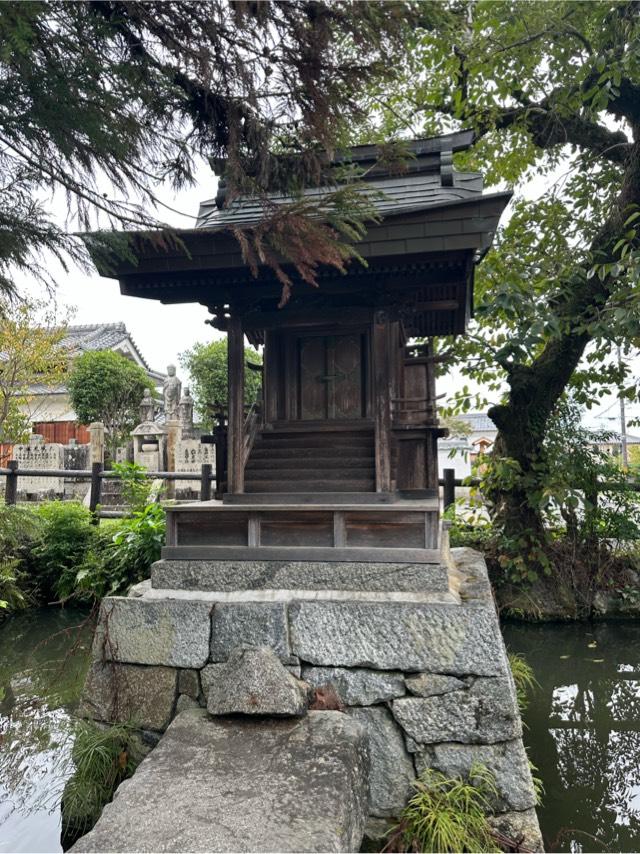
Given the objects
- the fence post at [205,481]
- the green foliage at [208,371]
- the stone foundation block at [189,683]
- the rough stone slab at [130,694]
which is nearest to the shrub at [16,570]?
the fence post at [205,481]

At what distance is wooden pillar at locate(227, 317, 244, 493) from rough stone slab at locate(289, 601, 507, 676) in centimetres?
102

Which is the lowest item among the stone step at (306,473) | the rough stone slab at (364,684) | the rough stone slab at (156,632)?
the rough stone slab at (364,684)

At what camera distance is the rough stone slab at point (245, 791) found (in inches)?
72.4

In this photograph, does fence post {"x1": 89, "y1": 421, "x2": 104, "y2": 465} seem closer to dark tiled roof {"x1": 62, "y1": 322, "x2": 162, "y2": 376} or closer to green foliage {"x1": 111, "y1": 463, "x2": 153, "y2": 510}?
green foliage {"x1": 111, "y1": 463, "x2": 153, "y2": 510}

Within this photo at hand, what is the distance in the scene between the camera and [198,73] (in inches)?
98.8

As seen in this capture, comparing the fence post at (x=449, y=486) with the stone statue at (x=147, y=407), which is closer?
the fence post at (x=449, y=486)

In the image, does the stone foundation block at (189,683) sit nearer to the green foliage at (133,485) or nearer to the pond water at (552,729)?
the pond water at (552,729)

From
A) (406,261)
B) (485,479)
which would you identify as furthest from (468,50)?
(485,479)

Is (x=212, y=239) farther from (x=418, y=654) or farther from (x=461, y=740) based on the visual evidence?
(x=461, y=740)

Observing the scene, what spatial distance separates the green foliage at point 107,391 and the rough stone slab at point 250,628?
15.6 meters

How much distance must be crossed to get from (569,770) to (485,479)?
12.4 feet

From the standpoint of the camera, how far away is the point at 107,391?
59.3 ft

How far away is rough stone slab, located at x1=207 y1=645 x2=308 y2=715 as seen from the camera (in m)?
2.60

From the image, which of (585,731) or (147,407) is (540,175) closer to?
(585,731)
